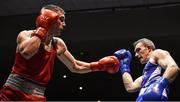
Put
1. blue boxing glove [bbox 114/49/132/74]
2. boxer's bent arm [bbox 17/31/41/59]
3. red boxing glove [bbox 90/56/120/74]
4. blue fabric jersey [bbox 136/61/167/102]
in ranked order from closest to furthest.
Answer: boxer's bent arm [bbox 17/31/41/59]
red boxing glove [bbox 90/56/120/74]
blue fabric jersey [bbox 136/61/167/102]
blue boxing glove [bbox 114/49/132/74]

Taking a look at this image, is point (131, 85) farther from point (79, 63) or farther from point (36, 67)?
point (36, 67)

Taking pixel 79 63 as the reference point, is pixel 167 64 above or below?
below

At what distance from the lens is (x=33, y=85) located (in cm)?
220

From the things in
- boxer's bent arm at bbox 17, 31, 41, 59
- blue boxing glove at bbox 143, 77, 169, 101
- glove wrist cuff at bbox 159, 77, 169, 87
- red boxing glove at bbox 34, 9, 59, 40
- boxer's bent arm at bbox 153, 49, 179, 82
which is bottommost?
blue boxing glove at bbox 143, 77, 169, 101

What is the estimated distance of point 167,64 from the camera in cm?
295

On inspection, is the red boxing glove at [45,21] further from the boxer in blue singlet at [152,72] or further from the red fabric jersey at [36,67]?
the boxer in blue singlet at [152,72]

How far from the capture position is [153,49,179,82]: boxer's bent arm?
285cm

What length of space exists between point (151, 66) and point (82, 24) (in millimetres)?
3683

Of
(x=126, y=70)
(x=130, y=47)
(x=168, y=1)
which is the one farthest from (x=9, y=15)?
(x=126, y=70)

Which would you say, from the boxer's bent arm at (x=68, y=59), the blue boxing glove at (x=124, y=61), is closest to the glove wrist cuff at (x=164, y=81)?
the boxer's bent arm at (x=68, y=59)

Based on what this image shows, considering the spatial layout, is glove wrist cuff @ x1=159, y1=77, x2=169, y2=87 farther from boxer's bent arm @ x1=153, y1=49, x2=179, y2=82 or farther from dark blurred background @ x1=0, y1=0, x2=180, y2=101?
dark blurred background @ x1=0, y1=0, x2=180, y2=101

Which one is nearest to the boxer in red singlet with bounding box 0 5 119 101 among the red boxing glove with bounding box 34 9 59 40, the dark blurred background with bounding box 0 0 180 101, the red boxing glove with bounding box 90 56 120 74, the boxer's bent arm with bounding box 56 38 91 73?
the red boxing glove with bounding box 34 9 59 40

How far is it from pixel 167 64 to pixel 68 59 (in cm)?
83

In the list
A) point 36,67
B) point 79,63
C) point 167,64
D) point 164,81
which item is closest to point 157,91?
point 164,81
